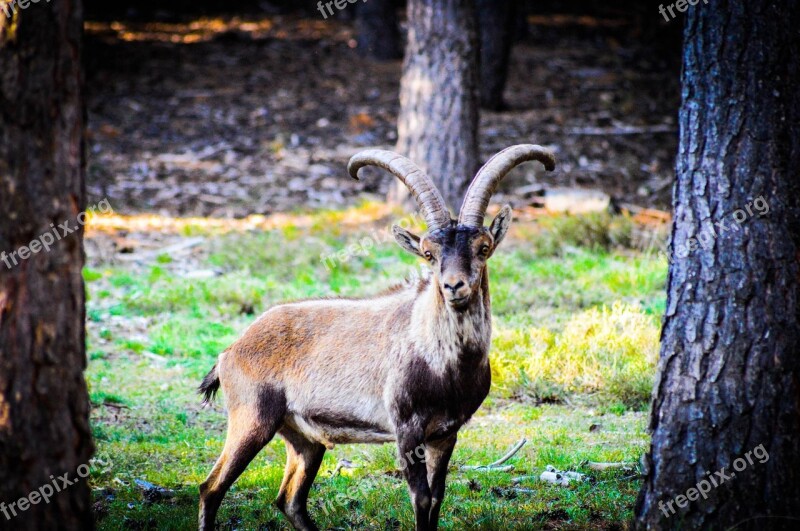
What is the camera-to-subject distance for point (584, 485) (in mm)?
6203

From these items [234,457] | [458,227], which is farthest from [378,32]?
[234,457]

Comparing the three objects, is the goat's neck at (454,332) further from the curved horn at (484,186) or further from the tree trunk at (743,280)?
the tree trunk at (743,280)

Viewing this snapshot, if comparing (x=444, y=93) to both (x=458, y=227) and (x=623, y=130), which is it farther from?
(x=458, y=227)

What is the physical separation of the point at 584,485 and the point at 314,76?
1662 cm

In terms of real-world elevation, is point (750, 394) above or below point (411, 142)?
below

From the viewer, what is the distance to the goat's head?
5371 millimetres

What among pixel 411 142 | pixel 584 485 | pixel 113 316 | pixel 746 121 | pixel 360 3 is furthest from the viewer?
pixel 360 3

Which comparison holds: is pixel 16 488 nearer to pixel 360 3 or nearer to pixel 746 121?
pixel 746 121

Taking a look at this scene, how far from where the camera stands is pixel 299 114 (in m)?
19.2

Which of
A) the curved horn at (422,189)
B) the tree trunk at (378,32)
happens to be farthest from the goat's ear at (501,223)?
the tree trunk at (378,32)

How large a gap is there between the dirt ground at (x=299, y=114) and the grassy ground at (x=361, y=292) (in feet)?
6.64

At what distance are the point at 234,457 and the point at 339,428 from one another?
674 millimetres

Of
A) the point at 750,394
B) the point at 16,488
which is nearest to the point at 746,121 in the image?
the point at 750,394

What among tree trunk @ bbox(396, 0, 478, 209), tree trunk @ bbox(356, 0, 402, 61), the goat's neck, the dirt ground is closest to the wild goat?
the goat's neck
